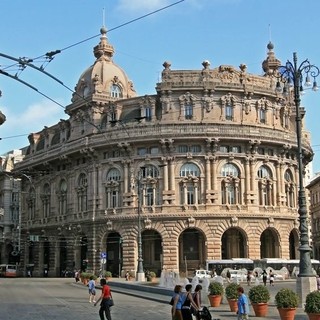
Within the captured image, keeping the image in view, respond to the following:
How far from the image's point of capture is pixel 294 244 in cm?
6869

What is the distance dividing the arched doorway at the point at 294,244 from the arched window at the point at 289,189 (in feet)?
10.2

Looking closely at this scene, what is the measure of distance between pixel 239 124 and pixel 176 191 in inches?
373

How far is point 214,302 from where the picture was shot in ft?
88.1

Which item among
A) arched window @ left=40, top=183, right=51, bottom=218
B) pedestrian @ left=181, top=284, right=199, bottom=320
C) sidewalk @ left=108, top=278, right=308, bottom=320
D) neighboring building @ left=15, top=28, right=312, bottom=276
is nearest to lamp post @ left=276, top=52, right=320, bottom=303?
sidewalk @ left=108, top=278, right=308, bottom=320

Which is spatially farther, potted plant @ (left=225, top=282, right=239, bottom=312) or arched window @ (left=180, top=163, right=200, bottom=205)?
arched window @ (left=180, top=163, right=200, bottom=205)

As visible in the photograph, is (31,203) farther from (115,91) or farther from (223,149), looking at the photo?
(223,149)

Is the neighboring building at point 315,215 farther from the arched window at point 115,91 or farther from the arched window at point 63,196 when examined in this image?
the arched window at point 63,196

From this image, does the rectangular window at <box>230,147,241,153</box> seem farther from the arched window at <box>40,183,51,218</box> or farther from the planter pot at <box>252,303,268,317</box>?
the planter pot at <box>252,303,268,317</box>

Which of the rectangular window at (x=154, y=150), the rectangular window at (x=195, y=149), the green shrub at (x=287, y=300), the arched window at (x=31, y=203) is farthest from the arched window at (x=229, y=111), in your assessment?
the green shrub at (x=287, y=300)

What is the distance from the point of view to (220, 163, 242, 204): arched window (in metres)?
63.1

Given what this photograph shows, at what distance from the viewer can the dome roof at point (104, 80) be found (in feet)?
233

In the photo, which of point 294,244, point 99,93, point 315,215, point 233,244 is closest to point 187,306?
point 233,244

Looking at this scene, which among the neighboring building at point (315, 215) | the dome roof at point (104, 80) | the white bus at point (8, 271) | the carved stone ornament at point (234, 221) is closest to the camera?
the carved stone ornament at point (234, 221)

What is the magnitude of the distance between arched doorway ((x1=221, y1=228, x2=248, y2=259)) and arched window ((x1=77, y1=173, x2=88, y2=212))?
15696mm
